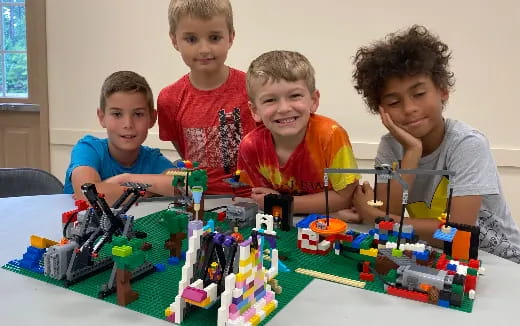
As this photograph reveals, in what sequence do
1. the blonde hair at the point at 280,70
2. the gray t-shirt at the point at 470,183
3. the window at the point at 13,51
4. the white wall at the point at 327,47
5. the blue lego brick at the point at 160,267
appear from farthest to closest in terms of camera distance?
the window at the point at 13,51 < the white wall at the point at 327,47 < the blonde hair at the point at 280,70 < the gray t-shirt at the point at 470,183 < the blue lego brick at the point at 160,267

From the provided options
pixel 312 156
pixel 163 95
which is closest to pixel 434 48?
pixel 312 156

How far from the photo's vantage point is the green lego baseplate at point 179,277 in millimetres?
810

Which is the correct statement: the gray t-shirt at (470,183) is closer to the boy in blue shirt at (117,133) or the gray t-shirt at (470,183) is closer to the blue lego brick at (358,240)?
the blue lego brick at (358,240)

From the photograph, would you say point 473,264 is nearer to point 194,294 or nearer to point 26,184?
point 194,294

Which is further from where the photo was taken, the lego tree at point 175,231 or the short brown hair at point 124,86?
the short brown hair at point 124,86

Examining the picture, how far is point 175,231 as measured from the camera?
1037 mm

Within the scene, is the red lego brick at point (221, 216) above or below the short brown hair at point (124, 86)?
below

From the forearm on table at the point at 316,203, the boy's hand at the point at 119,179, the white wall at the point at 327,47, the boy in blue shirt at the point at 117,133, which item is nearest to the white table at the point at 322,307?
the forearm on table at the point at 316,203

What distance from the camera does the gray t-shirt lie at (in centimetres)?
120

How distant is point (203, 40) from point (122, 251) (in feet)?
3.06

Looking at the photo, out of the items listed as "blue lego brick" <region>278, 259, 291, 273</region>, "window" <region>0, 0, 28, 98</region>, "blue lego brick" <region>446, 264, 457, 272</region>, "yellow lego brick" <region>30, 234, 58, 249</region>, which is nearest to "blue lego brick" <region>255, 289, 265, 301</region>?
"blue lego brick" <region>278, 259, 291, 273</region>

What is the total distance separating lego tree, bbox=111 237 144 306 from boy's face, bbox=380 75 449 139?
832 mm

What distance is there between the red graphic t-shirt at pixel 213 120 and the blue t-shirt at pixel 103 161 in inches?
5.4

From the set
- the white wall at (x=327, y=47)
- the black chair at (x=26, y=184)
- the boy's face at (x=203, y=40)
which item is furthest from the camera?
the white wall at (x=327, y=47)
